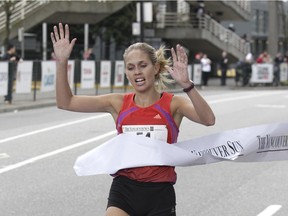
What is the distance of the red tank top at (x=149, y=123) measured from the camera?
14.7ft

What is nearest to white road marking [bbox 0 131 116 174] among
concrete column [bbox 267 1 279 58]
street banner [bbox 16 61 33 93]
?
street banner [bbox 16 61 33 93]

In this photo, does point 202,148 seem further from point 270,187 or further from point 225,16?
point 225,16

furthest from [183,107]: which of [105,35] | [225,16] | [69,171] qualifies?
[225,16]

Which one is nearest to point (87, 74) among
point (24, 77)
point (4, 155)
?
point (24, 77)

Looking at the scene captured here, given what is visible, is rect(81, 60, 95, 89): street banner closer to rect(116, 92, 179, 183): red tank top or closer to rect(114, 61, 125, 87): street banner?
rect(114, 61, 125, 87): street banner

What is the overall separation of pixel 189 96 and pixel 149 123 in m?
0.31

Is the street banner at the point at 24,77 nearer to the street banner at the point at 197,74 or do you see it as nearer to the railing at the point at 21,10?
the street banner at the point at 197,74

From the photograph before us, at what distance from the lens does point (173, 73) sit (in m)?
4.35

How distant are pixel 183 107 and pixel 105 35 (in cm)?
4232

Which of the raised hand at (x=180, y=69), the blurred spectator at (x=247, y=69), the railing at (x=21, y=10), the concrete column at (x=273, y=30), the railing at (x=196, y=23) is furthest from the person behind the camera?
the railing at (x=196, y=23)

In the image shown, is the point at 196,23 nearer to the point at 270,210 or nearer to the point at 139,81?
the point at 270,210

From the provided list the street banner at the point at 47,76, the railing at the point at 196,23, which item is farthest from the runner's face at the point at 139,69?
the railing at the point at 196,23

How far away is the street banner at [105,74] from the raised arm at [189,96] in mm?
21817

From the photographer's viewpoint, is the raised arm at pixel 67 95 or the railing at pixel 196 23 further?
the railing at pixel 196 23
